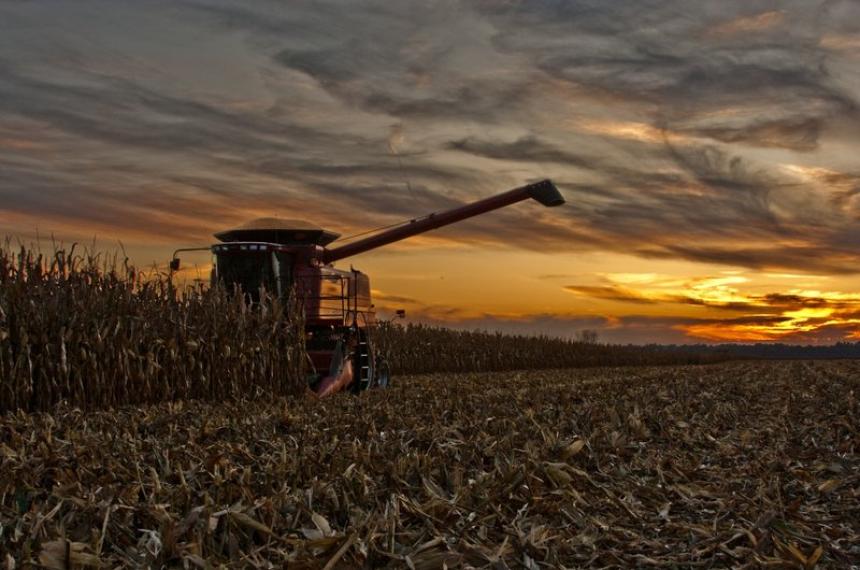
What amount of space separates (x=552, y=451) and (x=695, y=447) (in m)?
1.97

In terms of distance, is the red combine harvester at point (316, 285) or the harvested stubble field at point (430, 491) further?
the red combine harvester at point (316, 285)

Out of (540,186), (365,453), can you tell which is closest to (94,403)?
(365,453)

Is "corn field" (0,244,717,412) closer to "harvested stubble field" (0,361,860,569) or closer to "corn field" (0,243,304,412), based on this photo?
"corn field" (0,243,304,412)

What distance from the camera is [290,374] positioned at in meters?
15.4

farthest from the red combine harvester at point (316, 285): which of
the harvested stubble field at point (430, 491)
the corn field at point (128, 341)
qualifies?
the harvested stubble field at point (430, 491)

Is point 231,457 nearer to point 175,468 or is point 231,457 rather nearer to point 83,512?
point 175,468

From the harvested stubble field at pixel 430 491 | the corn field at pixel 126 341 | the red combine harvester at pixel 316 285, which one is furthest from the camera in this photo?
the red combine harvester at pixel 316 285

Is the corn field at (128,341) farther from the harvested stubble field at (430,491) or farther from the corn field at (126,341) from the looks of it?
the harvested stubble field at (430,491)

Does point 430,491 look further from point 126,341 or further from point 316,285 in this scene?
point 316,285

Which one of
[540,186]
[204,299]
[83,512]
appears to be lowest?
[83,512]

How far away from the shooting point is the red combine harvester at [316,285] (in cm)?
1631

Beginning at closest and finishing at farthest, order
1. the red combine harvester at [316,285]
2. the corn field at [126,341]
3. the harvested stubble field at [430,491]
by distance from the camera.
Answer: the harvested stubble field at [430,491] < the corn field at [126,341] < the red combine harvester at [316,285]

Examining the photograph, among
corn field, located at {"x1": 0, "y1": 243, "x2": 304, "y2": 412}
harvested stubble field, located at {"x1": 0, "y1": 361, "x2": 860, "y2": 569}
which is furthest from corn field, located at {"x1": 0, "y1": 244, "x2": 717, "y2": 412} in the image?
harvested stubble field, located at {"x1": 0, "y1": 361, "x2": 860, "y2": 569}

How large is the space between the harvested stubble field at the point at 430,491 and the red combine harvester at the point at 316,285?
19.5 ft
